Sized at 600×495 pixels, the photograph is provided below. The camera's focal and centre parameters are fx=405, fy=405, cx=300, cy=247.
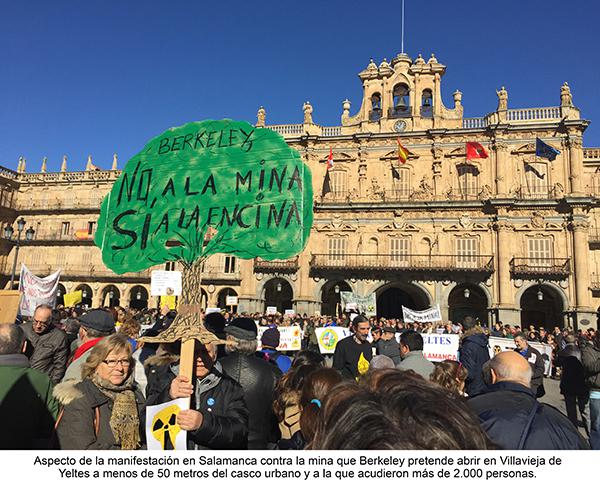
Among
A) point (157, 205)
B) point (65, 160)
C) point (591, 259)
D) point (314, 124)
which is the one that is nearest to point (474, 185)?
point (591, 259)

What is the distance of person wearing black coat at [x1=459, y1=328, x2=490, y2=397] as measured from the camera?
548 centimetres

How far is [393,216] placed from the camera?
91.8 feet

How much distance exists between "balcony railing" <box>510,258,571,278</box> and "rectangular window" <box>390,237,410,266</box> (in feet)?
21.1

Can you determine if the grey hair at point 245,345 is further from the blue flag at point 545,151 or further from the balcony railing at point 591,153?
the balcony railing at point 591,153

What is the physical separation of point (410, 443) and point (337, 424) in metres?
0.24

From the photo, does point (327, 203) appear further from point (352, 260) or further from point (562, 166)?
point (562, 166)

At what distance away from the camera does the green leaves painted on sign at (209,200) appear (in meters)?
3.27

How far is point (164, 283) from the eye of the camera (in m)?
10.9

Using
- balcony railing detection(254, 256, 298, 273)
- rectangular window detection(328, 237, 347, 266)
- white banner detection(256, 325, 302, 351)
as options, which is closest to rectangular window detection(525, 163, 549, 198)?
rectangular window detection(328, 237, 347, 266)

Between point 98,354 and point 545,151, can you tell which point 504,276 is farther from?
point 98,354

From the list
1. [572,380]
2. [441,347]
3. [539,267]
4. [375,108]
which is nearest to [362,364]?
[572,380]

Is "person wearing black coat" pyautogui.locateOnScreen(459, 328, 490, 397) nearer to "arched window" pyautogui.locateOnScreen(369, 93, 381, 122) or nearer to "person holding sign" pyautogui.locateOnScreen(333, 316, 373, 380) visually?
"person holding sign" pyautogui.locateOnScreen(333, 316, 373, 380)

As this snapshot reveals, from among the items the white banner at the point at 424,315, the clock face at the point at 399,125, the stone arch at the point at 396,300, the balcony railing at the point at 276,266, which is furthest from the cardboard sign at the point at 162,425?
the clock face at the point at 399,125

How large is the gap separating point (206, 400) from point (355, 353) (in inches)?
126
